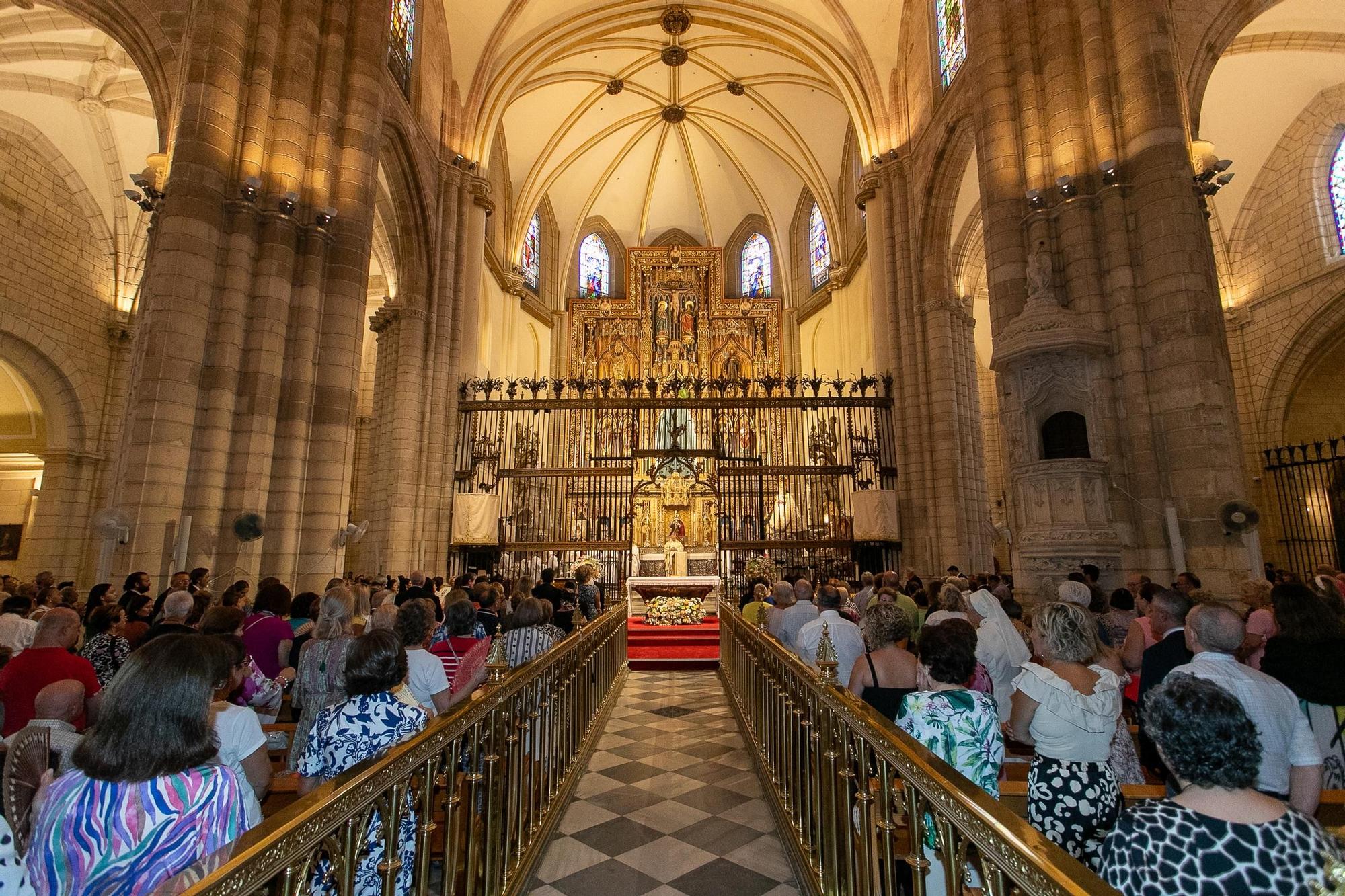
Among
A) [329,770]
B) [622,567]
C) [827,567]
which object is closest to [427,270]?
[622,567]

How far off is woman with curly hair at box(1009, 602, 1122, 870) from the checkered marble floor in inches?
56.6

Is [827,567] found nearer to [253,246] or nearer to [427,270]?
[427,270]

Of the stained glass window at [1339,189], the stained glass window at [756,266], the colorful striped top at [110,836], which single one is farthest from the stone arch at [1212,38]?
the stained glass window at [756,266]

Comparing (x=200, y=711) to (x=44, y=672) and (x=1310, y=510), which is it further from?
(x=1310, y=510)

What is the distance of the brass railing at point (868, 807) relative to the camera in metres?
1.44

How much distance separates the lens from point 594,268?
30484 mm

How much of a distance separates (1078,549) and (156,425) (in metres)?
10.7

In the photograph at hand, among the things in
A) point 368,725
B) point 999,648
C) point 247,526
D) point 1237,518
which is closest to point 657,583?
point 247,526

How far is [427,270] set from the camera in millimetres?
15648

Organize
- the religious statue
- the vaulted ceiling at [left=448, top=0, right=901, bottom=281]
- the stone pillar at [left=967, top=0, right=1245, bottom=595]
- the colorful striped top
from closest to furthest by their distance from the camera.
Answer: the colorful striped top < the stone pillar at [left=967, top=0, right=1245, bottom=595] < the religious statue < the vaulted ceiling at [left=448, top=0, right=901, bottom=281]

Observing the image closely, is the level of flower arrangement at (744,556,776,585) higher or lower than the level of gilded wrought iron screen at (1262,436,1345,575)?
lower

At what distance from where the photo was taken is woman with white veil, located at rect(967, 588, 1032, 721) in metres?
4.03

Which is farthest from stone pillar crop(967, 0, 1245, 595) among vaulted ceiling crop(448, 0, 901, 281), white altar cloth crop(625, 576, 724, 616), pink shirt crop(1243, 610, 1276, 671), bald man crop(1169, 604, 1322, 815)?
vaulted ceiling crop(448, 0, 901, 281)

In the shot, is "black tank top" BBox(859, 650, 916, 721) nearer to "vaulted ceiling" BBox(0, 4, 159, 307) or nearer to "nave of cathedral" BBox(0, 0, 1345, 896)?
"nave of cathedral" BBox(0, 0, 1345, 896)
